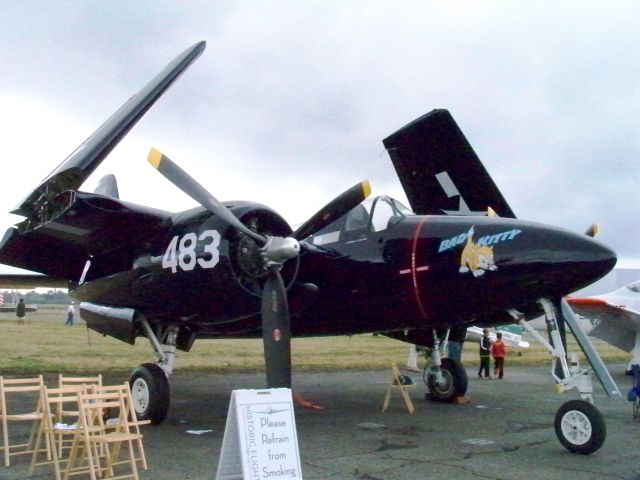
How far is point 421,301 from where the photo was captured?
10672 mm

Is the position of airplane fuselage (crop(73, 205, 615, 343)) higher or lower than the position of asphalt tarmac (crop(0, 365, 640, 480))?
higher

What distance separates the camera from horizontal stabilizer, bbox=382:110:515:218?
1528 centimetres

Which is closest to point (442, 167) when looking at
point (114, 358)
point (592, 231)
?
point (592, 231)

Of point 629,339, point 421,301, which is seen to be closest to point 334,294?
point 421,301

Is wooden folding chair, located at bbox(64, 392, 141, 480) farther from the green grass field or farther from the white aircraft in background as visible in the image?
the white aircraft in background

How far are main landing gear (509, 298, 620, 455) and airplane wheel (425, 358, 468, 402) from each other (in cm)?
465

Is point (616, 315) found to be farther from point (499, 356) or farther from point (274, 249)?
point (274, 249)

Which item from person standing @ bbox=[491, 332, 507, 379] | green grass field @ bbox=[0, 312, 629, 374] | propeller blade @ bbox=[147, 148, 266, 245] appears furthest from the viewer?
person standing @ bbox=[491, 332, 507, 379]

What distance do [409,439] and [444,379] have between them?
4848 mm

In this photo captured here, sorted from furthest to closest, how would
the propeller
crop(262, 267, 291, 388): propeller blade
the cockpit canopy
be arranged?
the cockpit canopy < the propeller < crop(262, 267, 291, 388): propeller blade

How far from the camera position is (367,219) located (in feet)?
37.9

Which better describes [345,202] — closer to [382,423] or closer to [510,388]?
[382,423]

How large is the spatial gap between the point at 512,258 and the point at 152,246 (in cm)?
629

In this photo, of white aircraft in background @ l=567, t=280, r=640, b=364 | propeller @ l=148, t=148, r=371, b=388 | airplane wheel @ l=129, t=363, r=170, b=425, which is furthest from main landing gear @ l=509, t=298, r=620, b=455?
white aircraft in background @ l=567, t=280, r=640, b=364
